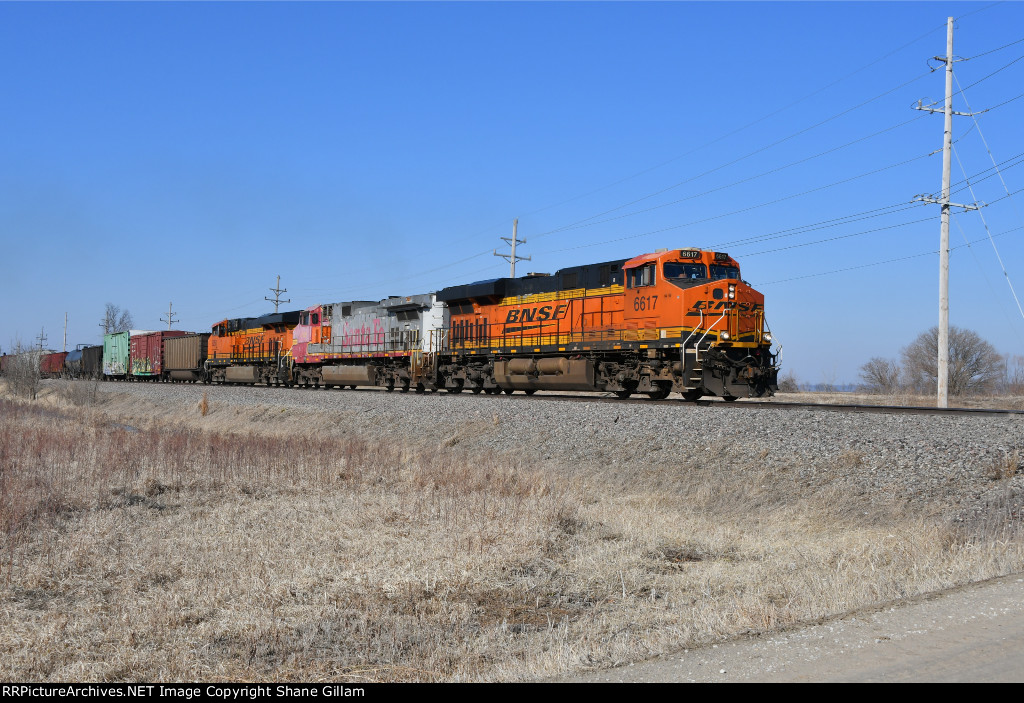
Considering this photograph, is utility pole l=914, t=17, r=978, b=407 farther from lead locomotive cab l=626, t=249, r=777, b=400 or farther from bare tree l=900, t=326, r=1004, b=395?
bare tree l=900, t=326, r=1004, b=395

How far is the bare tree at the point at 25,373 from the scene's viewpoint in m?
35.9

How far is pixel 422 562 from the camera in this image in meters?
7.74

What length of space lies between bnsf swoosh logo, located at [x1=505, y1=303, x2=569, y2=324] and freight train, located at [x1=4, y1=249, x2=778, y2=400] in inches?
1.6

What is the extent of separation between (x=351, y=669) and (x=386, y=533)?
378cm

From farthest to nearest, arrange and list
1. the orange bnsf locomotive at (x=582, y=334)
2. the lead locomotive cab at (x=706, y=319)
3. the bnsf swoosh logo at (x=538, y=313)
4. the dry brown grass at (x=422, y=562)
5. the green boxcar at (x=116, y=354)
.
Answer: the green boxcar at (x=116, y=354), the bnsf swoosh logo at (x=538, y=313), the orange bnsf locomotive at (x=582, y=334), the lead locomotive cab at (x=706, y=319), the dry brown grass at (x=422, y=562)

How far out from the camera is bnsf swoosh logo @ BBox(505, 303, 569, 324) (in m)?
21.7

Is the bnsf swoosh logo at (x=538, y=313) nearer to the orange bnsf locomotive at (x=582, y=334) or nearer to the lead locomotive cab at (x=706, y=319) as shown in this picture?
the orange bnsf locomotive at (x=582, y=334)

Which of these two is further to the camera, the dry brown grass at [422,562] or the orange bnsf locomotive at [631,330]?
the orange bnsf locomotive at [631,330]

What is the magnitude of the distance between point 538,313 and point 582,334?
7.23 ft

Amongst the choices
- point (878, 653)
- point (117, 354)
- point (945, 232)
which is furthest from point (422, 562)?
point (117, 354)

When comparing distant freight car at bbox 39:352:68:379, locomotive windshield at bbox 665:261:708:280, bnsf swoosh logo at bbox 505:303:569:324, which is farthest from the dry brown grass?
distant freight car at bbox 39:352:68:379

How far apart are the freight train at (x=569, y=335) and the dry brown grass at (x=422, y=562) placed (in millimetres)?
6469

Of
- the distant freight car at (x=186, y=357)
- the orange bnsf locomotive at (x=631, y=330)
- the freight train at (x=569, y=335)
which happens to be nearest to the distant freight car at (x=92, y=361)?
the distant freight car at (x=186, y=357)

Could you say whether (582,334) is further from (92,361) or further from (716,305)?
(92,361)
